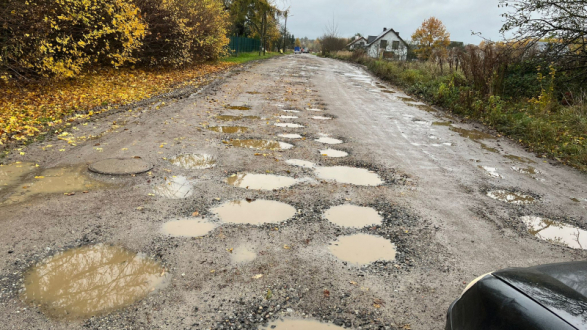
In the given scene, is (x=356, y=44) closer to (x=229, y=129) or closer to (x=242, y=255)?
(x=229, y=129)

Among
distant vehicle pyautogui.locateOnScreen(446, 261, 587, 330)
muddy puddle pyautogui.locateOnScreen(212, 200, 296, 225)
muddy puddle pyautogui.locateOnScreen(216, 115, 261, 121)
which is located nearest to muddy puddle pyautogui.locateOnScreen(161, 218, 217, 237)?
muddy puddle pyautogui.locateOnScreen(212, 200, 296, 225)

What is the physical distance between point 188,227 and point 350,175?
274 cm

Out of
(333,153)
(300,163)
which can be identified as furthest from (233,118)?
(300,163)

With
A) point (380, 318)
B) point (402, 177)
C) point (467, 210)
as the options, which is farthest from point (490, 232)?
point (380, 318)

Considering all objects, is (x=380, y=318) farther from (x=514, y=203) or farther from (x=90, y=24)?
(x=90, y=24)

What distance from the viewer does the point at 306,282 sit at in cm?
→ 312

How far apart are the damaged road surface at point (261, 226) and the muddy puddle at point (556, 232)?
0.02m

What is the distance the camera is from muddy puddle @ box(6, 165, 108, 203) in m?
4.50

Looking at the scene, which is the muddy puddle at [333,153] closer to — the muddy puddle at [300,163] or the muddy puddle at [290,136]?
the muddy puddle at [300,163]

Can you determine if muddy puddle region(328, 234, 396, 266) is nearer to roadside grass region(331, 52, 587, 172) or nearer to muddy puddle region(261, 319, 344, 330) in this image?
muddy puddle region(261, 319, 344, 330)

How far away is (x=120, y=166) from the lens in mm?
5480

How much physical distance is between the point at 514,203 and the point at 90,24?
11862mm

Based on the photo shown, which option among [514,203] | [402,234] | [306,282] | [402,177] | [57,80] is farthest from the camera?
[57,80]

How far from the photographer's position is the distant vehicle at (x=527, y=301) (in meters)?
1.44
